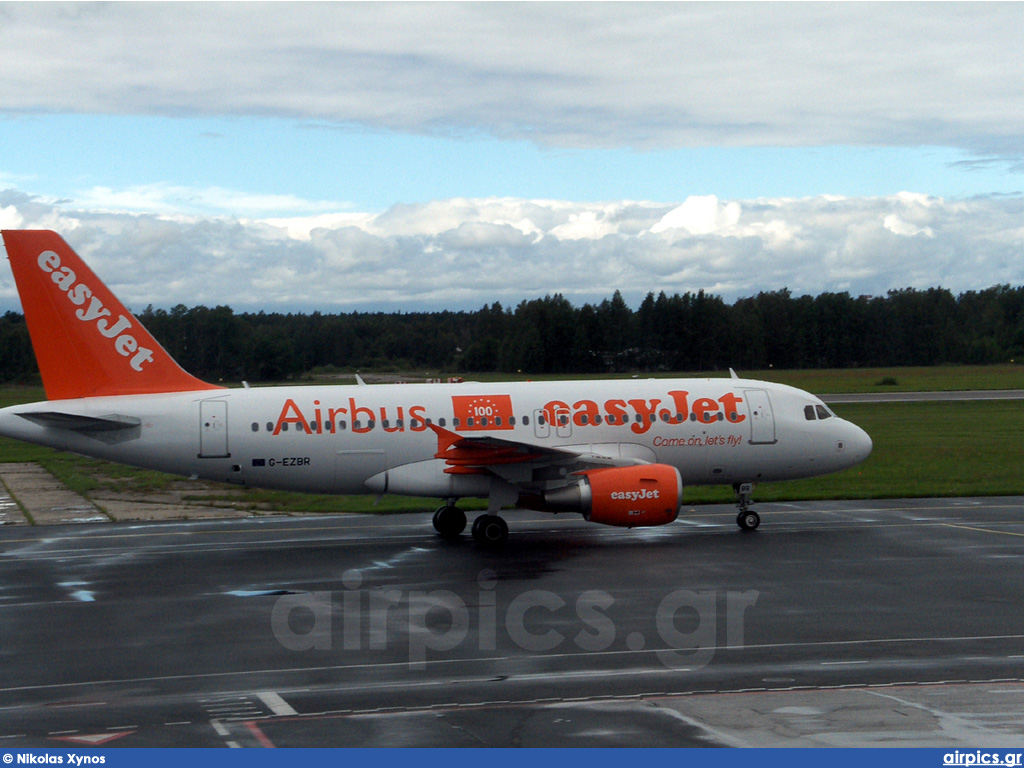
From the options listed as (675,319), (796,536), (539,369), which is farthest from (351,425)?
(675,319)

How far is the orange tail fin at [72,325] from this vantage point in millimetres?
24547

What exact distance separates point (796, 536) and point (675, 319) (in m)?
107

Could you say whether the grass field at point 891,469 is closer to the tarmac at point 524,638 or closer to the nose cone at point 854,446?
the nose cone at point 854,446

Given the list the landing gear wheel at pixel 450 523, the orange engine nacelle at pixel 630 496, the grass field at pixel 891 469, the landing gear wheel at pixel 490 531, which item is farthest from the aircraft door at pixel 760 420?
the landing gear wheel at pixel 450 523

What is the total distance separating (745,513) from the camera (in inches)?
1027

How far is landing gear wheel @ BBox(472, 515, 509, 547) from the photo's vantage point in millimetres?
24297

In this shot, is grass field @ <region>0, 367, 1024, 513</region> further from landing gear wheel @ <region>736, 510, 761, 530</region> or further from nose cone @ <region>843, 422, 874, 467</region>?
landing gear wheel @ <region>736, 510, 761, 530</region>

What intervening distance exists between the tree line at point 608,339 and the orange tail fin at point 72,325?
8099 cm

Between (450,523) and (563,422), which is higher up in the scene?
(563,422)

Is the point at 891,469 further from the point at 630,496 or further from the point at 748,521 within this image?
the point at 630,496

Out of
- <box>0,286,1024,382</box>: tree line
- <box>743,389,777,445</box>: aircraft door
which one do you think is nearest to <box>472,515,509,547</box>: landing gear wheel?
<box>743,389,777,445</box>: aircraft door

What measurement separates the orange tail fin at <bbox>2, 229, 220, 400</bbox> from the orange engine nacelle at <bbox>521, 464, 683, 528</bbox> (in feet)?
35.7

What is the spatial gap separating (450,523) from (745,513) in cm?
740

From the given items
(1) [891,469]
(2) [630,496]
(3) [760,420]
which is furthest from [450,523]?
(1) [891,469]
